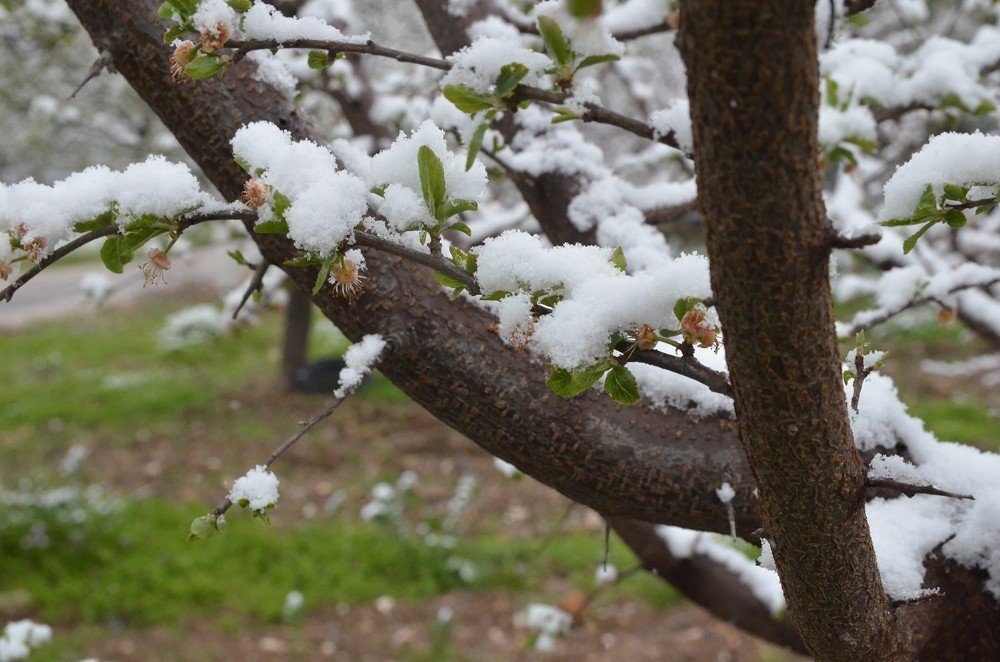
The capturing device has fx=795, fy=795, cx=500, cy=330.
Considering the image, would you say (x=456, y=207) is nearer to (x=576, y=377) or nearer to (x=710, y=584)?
(x=576, y=377)

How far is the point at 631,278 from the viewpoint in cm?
81

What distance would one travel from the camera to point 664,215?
1893 millimetres

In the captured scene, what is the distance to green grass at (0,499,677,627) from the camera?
402 cm

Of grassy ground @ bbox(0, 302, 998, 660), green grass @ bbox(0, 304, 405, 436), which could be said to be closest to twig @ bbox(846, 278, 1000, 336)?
grassy ground @ bbox(0, 302, 998, 660)

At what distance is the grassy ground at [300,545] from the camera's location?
3.90 m

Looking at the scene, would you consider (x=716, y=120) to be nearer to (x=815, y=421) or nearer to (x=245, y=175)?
(x=815, y=421)

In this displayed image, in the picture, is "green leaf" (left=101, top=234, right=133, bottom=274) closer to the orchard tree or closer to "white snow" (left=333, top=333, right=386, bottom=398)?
the orchard tree

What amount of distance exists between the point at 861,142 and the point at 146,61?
4.74 feet

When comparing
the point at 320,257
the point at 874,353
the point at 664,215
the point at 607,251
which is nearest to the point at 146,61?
the point at 320,257

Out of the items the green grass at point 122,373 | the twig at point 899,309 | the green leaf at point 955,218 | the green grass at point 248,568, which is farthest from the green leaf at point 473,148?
the green grass at point 122,373

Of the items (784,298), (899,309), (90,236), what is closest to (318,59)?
(90,236)

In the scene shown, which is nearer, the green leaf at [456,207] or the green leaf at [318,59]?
the green leaf at [456,207]

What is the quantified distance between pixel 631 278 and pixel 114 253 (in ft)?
1.87

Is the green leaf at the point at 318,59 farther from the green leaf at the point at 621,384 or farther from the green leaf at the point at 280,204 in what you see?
the green leaf at the point at 621,384
